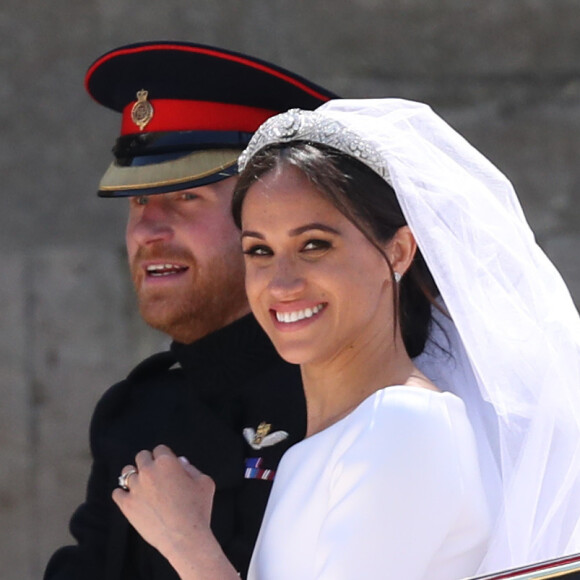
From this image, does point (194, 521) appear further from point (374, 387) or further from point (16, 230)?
point (16, 230)

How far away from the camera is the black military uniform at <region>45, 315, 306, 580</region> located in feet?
9.03

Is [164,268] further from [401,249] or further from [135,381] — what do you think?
[401,249]

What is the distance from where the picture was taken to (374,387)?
2256 millimetres

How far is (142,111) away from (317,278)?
0.94 meters

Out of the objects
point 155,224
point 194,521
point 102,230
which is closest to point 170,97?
point 155,224

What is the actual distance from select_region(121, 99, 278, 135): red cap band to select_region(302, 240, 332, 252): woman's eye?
→ 75 cm

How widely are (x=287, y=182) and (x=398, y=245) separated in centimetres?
19

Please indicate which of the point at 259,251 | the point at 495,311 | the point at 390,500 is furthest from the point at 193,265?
the point at 390,500

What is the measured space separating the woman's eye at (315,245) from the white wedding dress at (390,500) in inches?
9.5

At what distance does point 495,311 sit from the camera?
2268 mm

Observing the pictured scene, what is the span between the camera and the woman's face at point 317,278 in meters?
2.26

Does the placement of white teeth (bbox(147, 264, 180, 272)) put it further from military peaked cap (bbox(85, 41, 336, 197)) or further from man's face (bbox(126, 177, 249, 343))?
military peaked cap (bbox(85, 41, 336, 197))

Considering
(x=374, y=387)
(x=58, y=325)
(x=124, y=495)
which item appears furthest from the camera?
(x=58, y=325)

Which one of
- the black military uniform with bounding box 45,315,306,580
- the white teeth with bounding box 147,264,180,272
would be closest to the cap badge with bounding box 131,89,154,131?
the white teeth with bounding box 147,264,180,272
